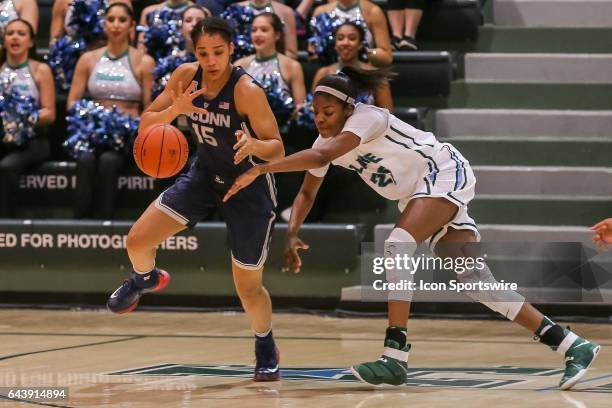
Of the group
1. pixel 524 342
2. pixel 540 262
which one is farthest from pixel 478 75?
pixel 524 342

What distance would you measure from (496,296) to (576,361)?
47 centimetres

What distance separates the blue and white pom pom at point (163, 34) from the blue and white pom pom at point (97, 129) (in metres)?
0.61

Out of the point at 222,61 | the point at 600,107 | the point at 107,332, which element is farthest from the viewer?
the point at 600,107

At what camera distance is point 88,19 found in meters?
10.3

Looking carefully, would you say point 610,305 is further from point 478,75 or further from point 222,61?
point 222,61

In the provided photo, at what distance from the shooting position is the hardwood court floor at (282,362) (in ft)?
18.7

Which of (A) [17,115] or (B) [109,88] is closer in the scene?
(A) [17,115]

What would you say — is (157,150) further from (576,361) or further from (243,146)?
(576,361)

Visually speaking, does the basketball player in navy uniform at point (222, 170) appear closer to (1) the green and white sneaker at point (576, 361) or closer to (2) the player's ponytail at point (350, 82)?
(2) the player's ponytail at point (350, 82)

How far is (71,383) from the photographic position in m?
6.15

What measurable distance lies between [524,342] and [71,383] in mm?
2910

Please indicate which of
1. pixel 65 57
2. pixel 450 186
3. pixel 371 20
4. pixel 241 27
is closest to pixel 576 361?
pixel 450 186

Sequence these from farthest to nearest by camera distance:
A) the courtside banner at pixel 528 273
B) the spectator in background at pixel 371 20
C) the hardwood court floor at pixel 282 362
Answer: the spectator in background at pixel 371 20 → the courtside banner at pixel 528 273 → the hardwood court floor at pixel 282 362

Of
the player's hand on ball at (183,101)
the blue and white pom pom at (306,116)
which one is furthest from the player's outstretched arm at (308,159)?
the blue and white pom pom at (306,116)
